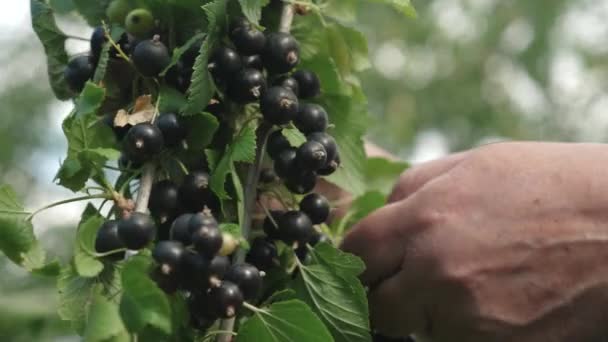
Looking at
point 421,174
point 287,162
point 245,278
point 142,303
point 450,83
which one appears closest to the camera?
point 142,303

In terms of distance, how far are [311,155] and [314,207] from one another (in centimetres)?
12

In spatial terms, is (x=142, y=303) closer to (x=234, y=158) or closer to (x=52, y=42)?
(x=234, y=158)

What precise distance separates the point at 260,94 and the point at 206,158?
11cm

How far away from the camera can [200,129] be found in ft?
3.59

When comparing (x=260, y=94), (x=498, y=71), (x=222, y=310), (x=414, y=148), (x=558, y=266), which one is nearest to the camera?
(x=222, y=310)

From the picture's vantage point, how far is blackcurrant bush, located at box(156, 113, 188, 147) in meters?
1.06

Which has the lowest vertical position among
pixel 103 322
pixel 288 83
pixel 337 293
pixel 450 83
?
pixel 450 83

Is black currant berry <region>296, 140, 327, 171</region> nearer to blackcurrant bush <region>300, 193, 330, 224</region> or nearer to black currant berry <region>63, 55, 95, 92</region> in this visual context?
blackcurrant bush <region>300, 193, 330, 224</region>

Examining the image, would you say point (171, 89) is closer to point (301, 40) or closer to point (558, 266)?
point (301, 40)

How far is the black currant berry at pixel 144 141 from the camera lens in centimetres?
103

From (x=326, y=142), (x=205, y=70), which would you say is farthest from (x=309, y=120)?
(x=205, y=70)

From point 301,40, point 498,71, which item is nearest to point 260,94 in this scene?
point 301,40

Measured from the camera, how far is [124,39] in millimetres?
1150

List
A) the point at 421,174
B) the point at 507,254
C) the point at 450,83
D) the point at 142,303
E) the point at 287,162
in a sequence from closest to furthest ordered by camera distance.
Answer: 1. the point at 142,303
2. the point at 287,162
3. the point at 507,254
4. the point at 421,174
5. the point at 450,83
